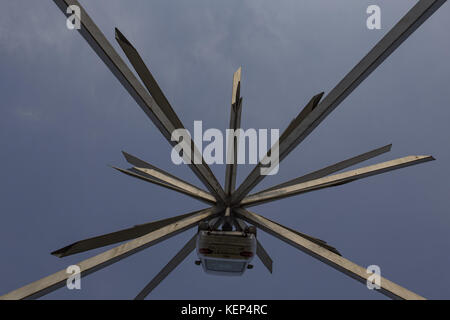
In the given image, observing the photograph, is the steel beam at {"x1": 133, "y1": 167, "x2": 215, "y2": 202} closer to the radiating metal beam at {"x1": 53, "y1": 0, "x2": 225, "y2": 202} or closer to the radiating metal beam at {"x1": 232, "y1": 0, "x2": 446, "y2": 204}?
the radiating metal beam at {"x1": 53, "y1": 0, "x2": 225, "y2": 202}

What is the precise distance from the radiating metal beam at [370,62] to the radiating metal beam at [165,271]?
19.2ft

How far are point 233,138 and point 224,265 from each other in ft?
12.7

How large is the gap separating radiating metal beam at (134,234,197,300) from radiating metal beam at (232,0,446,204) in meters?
5.86

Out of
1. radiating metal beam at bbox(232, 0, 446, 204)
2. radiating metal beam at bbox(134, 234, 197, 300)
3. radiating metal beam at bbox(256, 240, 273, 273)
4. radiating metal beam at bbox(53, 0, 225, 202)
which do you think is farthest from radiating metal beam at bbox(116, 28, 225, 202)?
radiating metal beam at bbox(256, 240, 273, 273)

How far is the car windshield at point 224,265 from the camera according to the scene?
8750mm

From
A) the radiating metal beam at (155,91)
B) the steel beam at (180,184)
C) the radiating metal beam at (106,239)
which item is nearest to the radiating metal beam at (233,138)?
the radiating metal beam at (155,91)

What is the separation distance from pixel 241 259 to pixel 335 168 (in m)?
4.87

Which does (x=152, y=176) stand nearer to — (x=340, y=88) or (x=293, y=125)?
(x=293, y=125)

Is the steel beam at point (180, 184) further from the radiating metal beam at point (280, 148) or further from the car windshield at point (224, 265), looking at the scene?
the car windshield at point (224, 265)

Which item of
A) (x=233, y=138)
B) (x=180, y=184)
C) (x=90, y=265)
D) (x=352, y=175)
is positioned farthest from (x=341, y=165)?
(x=90, y=265)

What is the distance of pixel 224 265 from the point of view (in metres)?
8.91

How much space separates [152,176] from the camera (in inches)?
425

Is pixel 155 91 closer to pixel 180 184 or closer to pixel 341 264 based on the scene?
pixel 180 184
